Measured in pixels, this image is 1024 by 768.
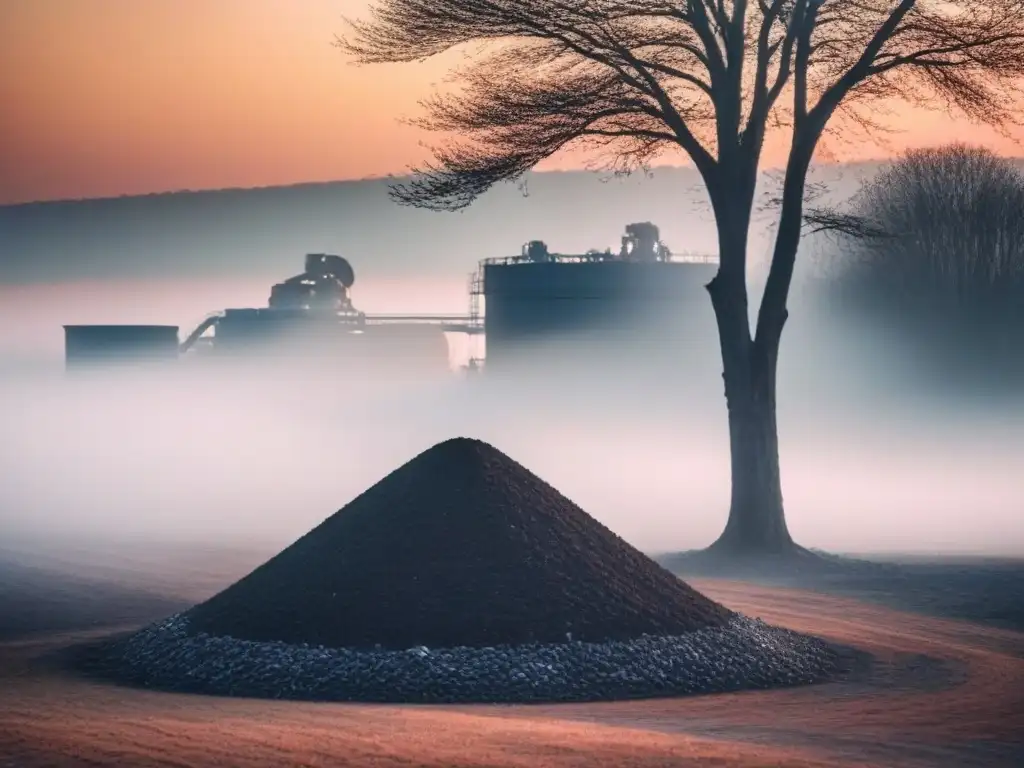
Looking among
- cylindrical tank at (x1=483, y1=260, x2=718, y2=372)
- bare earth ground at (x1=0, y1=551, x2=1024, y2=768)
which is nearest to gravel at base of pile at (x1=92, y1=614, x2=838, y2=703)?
bare earth ground at (x1=0, y1=551, x2=1024, y2=768)

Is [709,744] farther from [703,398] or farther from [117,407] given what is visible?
[117,407]

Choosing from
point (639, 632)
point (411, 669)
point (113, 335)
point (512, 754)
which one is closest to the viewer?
point (512, 754)

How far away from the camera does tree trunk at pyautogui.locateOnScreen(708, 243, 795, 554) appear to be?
30.4 m

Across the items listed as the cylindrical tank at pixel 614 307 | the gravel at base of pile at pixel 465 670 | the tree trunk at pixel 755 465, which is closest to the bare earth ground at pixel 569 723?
the gravel at base of pile at pixel 465 670

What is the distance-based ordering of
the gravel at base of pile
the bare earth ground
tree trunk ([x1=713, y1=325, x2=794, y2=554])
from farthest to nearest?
tree trunk ([x1=713, y1=325, x2=794, y2=554]), the gravel at base of pile, the bare earth ground

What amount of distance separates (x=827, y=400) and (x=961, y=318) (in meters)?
11.2

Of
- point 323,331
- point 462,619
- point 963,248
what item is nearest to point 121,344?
point 323,331

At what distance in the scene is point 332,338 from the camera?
111 metres

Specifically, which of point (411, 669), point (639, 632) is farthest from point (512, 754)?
point (639, 632)

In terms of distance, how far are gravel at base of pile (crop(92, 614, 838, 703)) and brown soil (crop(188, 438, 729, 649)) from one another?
274mm

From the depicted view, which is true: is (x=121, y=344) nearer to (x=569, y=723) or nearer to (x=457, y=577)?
(x=457, y=577)

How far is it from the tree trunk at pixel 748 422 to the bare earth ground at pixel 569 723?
8.73m

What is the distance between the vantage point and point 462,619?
17031 mm

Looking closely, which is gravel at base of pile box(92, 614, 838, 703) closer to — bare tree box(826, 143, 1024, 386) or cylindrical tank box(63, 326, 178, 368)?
bare tree box(826, 143, 1024, 386)
